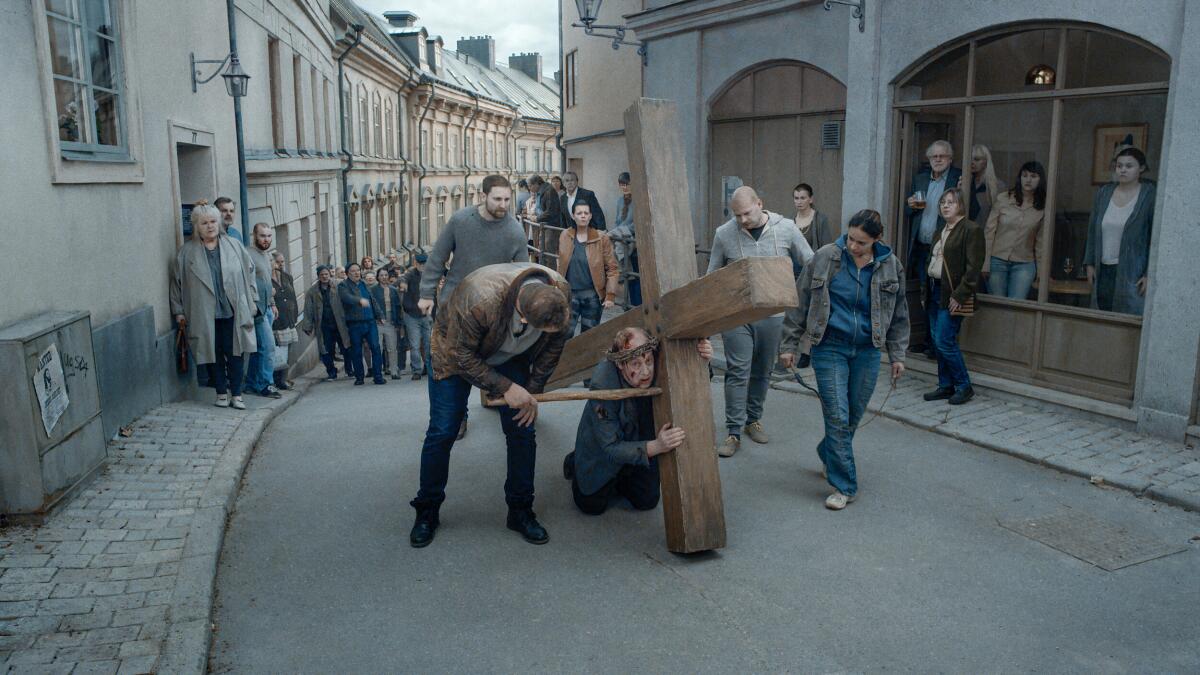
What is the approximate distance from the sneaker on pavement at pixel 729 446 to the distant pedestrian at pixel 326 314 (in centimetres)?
741

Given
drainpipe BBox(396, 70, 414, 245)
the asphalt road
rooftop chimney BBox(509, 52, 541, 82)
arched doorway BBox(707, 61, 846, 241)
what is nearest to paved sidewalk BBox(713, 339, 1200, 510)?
the asphalt road

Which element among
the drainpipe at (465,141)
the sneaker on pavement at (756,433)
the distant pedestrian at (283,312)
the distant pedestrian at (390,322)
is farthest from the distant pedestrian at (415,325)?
the drainpipe at (465,141)

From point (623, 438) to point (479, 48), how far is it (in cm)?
4933

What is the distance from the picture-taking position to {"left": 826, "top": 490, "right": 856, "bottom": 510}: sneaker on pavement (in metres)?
5.56

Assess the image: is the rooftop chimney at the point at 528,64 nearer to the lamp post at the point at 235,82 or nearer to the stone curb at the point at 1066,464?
the lamp post at the point at 235,82

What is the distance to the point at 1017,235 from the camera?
8.07 m

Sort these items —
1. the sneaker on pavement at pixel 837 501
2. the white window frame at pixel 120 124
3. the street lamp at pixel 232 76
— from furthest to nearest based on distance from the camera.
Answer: the street lamp at pixel 232 76 < the white window frame at pixel 120 124 < the sneaker on pavement at pixel 837 501

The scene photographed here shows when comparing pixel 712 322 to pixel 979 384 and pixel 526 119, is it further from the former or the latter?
pixel 526 119

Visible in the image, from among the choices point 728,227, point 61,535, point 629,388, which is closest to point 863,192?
point 728,227

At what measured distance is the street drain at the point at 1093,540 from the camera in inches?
193

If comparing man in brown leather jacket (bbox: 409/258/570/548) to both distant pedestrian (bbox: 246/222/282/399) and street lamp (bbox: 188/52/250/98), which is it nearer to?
distant pedestrian (bbox: 246/222/282/399)

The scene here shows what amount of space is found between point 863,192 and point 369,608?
6782mm

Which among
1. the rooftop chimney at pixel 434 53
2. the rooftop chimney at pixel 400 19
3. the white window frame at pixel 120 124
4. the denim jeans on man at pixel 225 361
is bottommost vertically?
the denim jeans on man at pixel 225 361

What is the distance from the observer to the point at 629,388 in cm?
486
